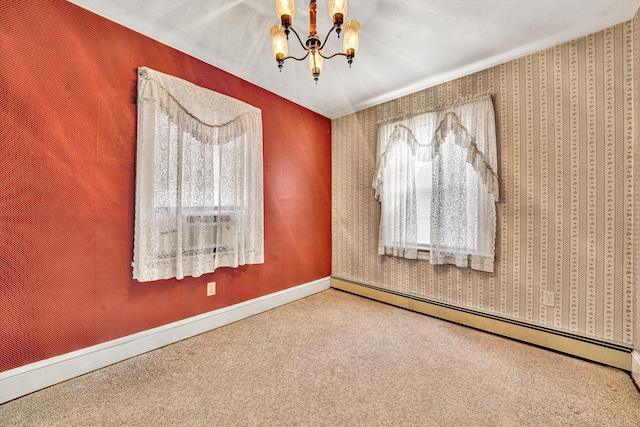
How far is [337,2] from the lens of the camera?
51.1 inches

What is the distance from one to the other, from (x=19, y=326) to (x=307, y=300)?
2.44 metres

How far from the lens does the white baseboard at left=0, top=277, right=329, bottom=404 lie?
1566mm

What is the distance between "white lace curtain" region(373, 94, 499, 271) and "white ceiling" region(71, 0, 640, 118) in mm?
500

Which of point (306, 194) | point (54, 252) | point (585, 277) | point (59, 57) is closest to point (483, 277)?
point (585, 277)

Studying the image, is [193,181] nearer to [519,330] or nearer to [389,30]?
[389,30]

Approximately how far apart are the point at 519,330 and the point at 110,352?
10.8 ft

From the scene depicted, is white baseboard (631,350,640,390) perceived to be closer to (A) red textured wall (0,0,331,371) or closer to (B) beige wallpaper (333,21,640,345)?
(B) beige wallpaper (333,21,640,345)

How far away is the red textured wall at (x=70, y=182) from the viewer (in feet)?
5.15

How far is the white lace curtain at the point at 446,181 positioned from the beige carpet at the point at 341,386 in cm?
87

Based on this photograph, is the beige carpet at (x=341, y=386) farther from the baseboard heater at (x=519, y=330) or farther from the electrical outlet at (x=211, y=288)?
the electrical outlet at (x=211, y=288)

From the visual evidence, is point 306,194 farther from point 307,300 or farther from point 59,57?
point 59,57

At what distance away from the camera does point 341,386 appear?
1.69 metres

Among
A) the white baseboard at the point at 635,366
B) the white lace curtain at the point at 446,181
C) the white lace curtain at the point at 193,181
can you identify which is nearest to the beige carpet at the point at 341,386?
the white baseboard at the point at 635,366

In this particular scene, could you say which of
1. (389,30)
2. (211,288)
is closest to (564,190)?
(389,30)
